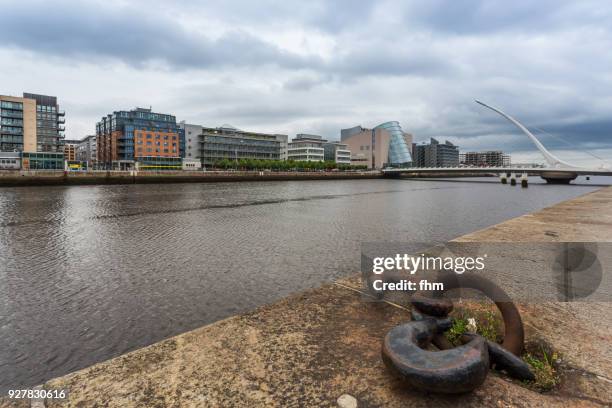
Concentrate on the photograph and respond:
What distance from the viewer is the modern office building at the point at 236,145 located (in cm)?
12769

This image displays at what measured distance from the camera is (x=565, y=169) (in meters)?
85.0

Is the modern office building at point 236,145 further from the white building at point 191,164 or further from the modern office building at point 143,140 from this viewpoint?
the modern office building at point 143,140

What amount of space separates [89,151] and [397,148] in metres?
156

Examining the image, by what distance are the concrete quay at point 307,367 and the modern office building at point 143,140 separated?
11810 cm

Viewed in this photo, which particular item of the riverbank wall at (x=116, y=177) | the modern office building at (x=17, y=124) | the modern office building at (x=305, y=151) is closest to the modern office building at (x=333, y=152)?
the modern office building at (x=305, y=151)

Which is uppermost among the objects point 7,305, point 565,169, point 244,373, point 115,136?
point 115,136

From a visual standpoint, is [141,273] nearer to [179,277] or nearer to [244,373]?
[179,277]

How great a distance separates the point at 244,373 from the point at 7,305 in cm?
863

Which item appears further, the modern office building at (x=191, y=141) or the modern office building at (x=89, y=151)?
the modern office building at (x=89, y=151)

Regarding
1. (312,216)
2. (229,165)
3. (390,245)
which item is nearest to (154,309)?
(390,245)

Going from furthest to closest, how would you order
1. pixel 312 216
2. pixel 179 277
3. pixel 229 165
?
pixel 229 165, pixel 312 216, pixel 179 277

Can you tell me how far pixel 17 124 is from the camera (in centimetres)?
9381

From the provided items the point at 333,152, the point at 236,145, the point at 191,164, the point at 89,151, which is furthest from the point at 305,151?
the point at 89,151

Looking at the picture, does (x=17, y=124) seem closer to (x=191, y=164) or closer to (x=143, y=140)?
(x=143, y=140)
